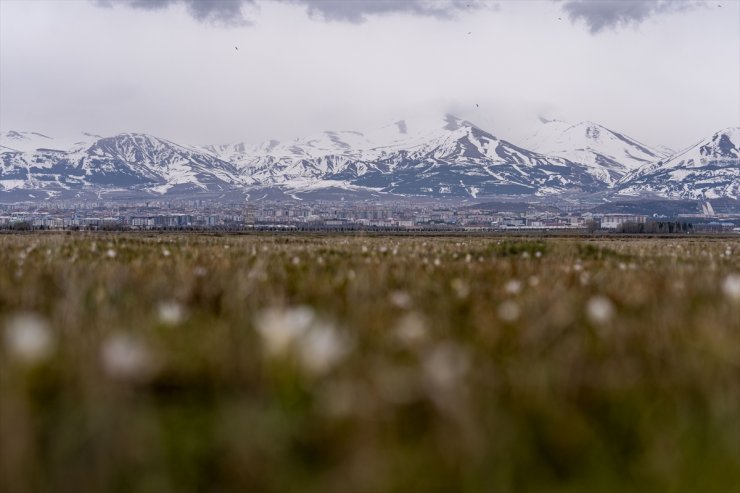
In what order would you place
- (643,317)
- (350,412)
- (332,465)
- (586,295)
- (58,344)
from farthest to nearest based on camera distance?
(586,295), (643,317), (58,344), (350,412), (332,465)

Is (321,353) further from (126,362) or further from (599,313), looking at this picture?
(599,313)

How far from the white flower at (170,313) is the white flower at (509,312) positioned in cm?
193

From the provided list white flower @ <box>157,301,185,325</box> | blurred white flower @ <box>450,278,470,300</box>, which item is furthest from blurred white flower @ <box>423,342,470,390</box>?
blurred white flower @ <box>450,278,470,300</box>

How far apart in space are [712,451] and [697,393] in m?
0.64

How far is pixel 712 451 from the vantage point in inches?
97.4

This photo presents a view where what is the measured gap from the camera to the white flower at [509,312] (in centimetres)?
483

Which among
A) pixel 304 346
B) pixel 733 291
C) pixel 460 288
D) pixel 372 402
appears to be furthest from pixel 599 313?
pixel 372 402

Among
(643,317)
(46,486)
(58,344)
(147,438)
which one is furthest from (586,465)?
(643,317)

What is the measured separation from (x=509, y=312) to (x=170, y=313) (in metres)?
2.05

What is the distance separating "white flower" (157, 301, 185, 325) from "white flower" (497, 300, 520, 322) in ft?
6.35

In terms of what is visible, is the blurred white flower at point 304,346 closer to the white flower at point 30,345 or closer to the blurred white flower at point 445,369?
the blurred white flower at point 445,369

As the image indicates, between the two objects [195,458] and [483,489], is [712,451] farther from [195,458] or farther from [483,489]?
[195,458]

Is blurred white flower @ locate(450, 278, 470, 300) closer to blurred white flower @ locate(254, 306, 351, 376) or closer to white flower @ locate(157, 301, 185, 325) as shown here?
white flower @ locate(157, 301, 185, 325)

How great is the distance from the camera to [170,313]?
4.76 m
